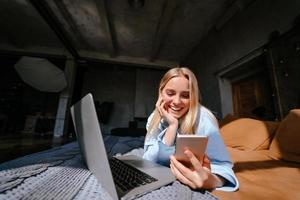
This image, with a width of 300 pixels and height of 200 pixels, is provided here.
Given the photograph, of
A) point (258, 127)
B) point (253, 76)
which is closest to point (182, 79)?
point (258, 127)

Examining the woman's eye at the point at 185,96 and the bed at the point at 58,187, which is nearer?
the bed at the point at 58,187

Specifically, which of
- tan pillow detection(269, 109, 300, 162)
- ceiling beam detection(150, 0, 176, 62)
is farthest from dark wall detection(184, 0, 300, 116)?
tan pillow detection(269, 109, 300, 162)

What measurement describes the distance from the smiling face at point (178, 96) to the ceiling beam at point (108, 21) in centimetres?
289

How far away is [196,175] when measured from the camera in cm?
48

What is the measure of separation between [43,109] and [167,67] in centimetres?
493

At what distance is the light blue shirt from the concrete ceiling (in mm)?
2806

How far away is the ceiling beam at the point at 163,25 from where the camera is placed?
2.95m

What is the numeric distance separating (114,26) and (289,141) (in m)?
3.80

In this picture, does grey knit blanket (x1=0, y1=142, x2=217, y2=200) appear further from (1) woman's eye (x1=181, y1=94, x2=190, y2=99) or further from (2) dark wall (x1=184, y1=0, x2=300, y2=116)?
Result: (2) dark wall (x1=184, y1=0, x2=300, y2=116)

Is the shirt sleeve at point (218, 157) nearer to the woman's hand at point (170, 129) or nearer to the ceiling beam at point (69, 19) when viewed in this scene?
the woman's hand at point (170, 129)

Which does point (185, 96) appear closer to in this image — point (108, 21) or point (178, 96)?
point (178, 96)

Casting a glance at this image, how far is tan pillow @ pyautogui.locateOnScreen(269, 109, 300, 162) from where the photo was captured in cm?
96

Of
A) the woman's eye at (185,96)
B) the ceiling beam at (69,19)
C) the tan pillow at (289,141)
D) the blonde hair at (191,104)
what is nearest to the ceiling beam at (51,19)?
the ceiling beam at (69,19)

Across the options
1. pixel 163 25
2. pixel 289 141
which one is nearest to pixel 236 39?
pixel 163 25
